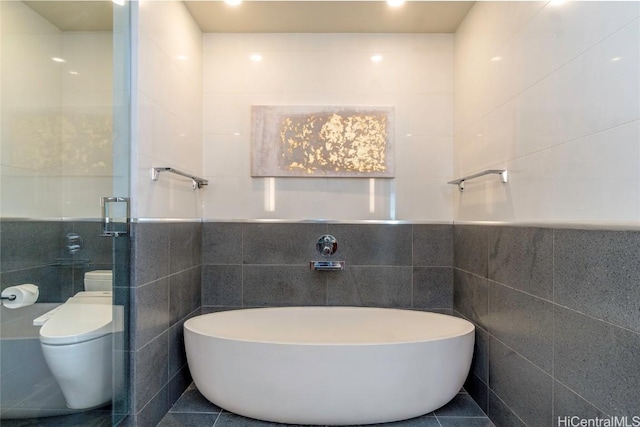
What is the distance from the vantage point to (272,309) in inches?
101

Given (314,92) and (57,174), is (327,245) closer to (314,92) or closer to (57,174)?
(314,92)

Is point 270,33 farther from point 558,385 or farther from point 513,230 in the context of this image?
point 558,385

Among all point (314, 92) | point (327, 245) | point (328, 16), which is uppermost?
point (328, 16)

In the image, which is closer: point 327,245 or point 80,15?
point 80,15

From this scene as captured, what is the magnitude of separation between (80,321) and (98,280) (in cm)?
19

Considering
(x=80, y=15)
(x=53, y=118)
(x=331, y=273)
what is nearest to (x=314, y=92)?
(x=331, y=273)

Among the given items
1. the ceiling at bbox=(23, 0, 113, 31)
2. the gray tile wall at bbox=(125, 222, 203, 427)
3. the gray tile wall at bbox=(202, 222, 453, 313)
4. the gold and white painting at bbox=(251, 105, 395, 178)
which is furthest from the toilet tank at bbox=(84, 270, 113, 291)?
the gold and white painting at bbox=(251, 105, 395, 178)

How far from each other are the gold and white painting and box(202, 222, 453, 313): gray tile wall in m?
0.42

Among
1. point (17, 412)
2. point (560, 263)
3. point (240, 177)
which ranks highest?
point (240, 177)

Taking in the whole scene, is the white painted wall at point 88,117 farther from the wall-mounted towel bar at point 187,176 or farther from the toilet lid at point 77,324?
the toilet lid at point 77,324

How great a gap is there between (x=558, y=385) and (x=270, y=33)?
2.76m

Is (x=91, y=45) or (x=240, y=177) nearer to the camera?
(x=91, y=45)

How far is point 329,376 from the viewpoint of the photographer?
5.63 ft

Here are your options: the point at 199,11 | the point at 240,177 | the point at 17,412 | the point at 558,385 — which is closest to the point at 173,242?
the point at 240,177
